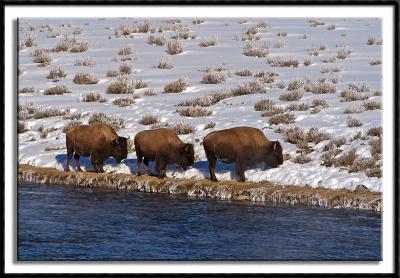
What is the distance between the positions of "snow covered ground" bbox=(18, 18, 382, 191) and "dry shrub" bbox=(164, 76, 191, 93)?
239 mm

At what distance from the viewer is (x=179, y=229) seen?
53.1 feet

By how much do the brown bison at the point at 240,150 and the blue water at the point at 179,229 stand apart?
4.56ft

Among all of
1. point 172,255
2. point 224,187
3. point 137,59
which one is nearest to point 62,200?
point 224,187

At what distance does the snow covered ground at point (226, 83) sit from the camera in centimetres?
2086

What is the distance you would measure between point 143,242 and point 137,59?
21212 mm

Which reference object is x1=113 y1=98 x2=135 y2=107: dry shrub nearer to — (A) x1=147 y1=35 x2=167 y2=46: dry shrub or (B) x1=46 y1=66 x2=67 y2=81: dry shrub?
(B) x1=46 y1=66 x2=67 y2=81: dry shrub

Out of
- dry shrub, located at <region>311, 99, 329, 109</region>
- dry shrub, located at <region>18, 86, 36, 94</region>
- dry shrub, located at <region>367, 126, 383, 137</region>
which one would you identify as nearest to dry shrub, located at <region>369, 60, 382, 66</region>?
dry shrub, located at <region>311, 99, 329, 109</region>

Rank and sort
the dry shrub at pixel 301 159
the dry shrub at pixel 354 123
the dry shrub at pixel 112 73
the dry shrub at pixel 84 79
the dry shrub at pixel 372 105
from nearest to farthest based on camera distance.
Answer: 1. the dry shrub at pixel 301 159
2. the dry shrub at pixel 354 123
3. the dry shrub at pixel 372 105
4. the dry shrub at pixel 84 79
5. the dry shrub at pixel 112 73

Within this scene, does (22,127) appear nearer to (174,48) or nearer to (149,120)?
(149,120)

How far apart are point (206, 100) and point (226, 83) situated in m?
3.49

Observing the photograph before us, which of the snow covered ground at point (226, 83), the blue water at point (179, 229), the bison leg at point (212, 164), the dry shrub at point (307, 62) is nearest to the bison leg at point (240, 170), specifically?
the snow covered ground at point (226, 83)

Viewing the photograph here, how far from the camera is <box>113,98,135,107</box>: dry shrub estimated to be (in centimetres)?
2778

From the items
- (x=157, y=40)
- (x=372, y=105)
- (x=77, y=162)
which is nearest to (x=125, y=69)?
(x=157, y=40)

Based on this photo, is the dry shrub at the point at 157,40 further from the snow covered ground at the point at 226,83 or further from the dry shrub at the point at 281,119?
the dry shrub at the point at 281,119
